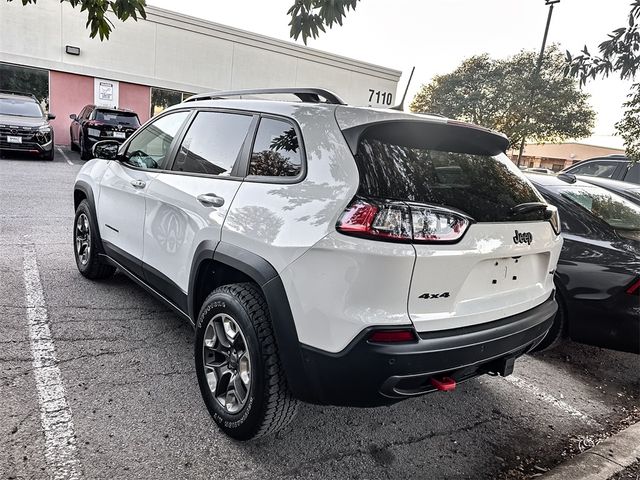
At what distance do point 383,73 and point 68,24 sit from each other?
14.7 metres

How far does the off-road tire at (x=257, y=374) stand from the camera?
2.28 meters

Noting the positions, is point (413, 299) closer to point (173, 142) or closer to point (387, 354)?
point (387, 354)

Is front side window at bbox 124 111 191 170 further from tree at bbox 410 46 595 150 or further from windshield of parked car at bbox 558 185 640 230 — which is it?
tree at bbox 410 46 595 150

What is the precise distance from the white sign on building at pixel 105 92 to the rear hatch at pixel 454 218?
18288 mm

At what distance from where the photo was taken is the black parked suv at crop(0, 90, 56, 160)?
12078mm

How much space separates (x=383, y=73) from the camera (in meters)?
25.1

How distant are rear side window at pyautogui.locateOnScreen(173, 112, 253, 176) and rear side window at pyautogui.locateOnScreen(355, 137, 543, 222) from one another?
92 centimetres

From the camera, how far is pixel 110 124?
533 inches

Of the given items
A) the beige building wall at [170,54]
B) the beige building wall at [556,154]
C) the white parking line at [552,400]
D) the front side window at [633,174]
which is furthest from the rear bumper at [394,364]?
the beige building wall at [556,154]

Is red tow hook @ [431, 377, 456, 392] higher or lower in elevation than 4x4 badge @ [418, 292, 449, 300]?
lower

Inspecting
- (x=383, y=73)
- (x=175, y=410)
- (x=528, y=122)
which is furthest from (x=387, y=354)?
(x=383, y=73)

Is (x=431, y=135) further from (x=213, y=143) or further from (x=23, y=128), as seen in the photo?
(x=23, y=128)

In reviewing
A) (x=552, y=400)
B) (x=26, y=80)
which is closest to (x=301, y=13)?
(x=552, y=400)

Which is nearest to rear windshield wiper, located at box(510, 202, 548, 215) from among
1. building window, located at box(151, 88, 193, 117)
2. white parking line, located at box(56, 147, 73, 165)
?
white parking line, located at box(56, 147, 73, 165)
